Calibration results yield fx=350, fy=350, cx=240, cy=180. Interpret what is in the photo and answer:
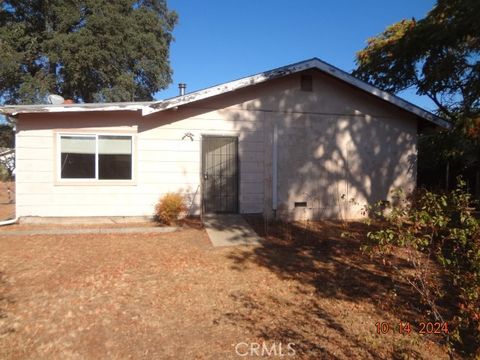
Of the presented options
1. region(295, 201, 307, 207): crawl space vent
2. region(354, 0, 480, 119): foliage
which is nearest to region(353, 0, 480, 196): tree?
region(354, 0, 480, 119): foliage

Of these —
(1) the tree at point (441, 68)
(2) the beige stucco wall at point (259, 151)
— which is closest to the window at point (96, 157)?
(2) the beige stucco wall at point (259, 151)

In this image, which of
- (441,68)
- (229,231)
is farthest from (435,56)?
(229,231)

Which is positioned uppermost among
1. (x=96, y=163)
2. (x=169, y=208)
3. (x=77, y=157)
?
(x=77, y=157)

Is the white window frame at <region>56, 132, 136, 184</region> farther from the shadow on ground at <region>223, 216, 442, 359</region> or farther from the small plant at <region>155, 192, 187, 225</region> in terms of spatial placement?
the shadow on ground at <region>223, 216, 442, 359</region>

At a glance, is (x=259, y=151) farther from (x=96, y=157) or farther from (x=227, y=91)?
(x=96, y=157)

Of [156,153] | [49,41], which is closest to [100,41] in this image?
[49,41]

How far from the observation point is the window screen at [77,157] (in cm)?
937

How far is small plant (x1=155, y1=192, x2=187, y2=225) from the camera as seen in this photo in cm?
911

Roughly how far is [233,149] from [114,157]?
10.9ft

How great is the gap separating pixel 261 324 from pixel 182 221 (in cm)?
589

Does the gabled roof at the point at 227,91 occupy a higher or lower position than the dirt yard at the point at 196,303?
higher

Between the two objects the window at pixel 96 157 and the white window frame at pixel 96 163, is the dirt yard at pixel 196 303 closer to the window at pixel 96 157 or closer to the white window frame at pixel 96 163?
the white window frame at pixel 96 163

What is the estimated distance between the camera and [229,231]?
8570 millimetres

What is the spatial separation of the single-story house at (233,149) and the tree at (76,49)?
14.3 meters
